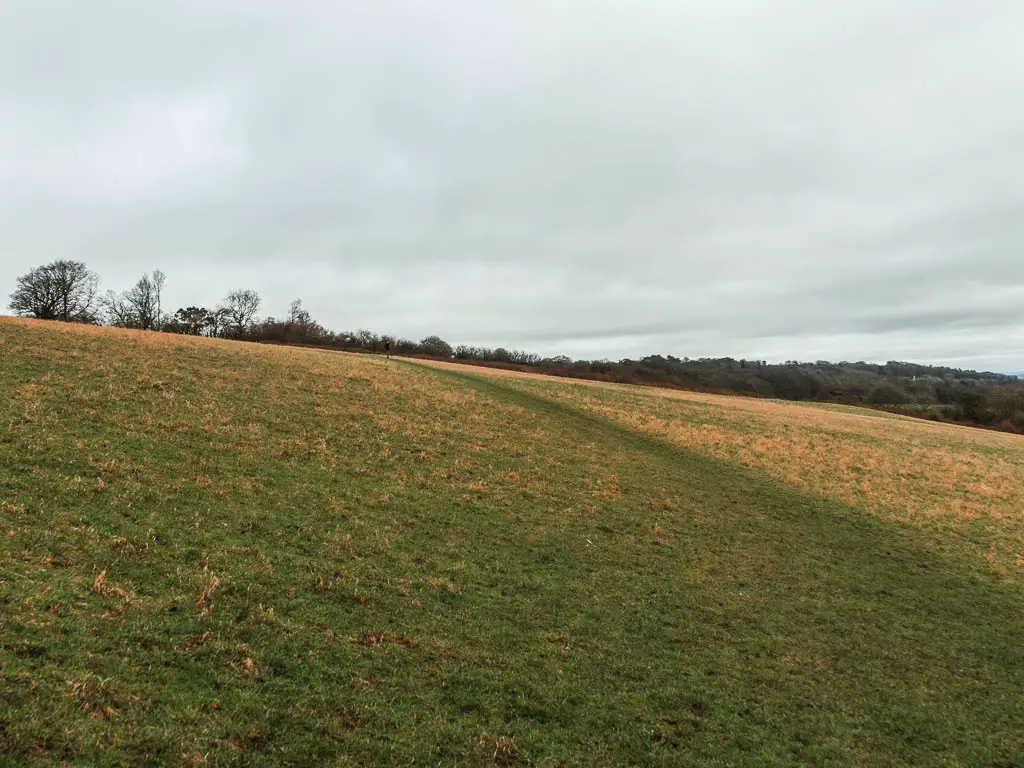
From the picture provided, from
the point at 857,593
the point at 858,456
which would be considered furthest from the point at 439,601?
the point at 858,456

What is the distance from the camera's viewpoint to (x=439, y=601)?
952 cm

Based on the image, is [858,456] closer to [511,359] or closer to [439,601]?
[439,601]

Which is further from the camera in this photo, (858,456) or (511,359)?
(511,359)

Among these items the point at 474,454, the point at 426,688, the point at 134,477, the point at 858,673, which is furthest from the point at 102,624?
the point at 474,454

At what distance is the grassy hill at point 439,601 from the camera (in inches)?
237

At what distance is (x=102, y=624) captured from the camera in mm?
Answer: 6648

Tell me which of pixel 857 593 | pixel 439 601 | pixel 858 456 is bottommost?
pixel 857 593

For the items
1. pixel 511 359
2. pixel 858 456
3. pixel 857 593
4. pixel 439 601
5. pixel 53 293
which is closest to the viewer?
pixel 439 601

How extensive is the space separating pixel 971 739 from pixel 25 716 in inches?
470

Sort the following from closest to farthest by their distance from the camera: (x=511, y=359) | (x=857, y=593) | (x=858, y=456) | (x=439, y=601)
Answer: (x=439, y=601) < (x=857, y=593) < (x=858, y=456) < (x=511, y=359)

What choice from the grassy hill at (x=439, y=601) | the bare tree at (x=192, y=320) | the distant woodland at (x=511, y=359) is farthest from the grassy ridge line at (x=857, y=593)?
the bare tree at (x=192, y=320)

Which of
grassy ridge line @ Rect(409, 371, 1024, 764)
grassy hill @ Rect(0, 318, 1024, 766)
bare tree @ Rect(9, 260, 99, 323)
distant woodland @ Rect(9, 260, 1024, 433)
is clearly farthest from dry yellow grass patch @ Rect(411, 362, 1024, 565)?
bare tree @ Rect(9, 260, 99, 323)

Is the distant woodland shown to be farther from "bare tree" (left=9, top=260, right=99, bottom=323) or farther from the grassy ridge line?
the grassy ridge line

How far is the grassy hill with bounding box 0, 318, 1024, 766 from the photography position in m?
6.02
